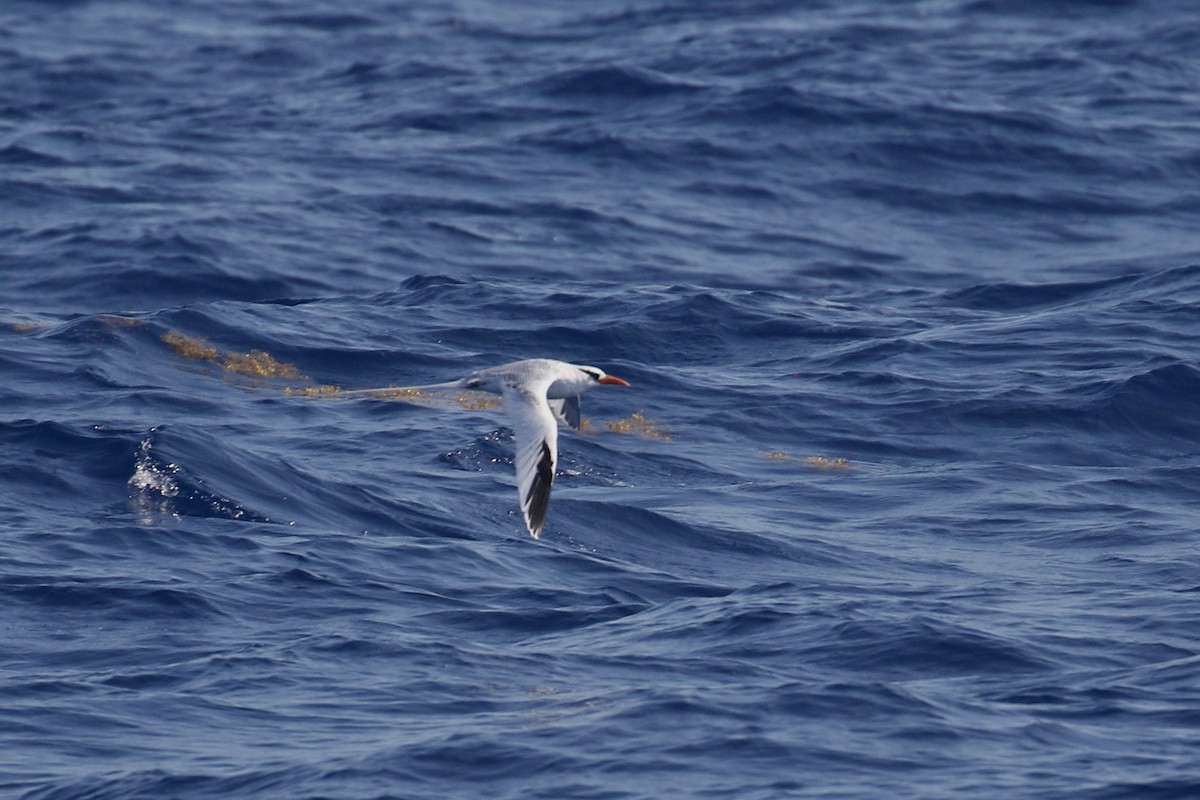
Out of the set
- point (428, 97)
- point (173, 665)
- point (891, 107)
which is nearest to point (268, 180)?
point (428, 97)

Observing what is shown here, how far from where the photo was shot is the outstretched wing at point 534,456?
11.3 meters

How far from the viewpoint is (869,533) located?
560 inches

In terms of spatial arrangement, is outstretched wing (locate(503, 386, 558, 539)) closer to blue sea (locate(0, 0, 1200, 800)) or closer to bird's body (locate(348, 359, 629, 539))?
bird's body (locate(348, 359, 629, 539))

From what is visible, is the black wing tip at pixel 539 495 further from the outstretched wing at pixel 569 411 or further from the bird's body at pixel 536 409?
the outstretched wing at pixel 569 411

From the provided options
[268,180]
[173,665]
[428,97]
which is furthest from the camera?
[428,97]

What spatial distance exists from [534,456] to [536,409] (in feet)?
1.90

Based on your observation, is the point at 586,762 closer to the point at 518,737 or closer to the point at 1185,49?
the point at 518,737

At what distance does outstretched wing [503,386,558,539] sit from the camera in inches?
445

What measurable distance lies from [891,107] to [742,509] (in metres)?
13.9

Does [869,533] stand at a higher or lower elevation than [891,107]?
lower

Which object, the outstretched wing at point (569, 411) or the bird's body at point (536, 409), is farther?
the outstretched wing at point (569, 411)

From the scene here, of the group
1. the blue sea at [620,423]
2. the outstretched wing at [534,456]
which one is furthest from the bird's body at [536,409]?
the blue sea at [620,423]

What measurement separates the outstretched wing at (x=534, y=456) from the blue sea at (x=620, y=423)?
0.95m

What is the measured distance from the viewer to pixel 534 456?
11461 millimetres
